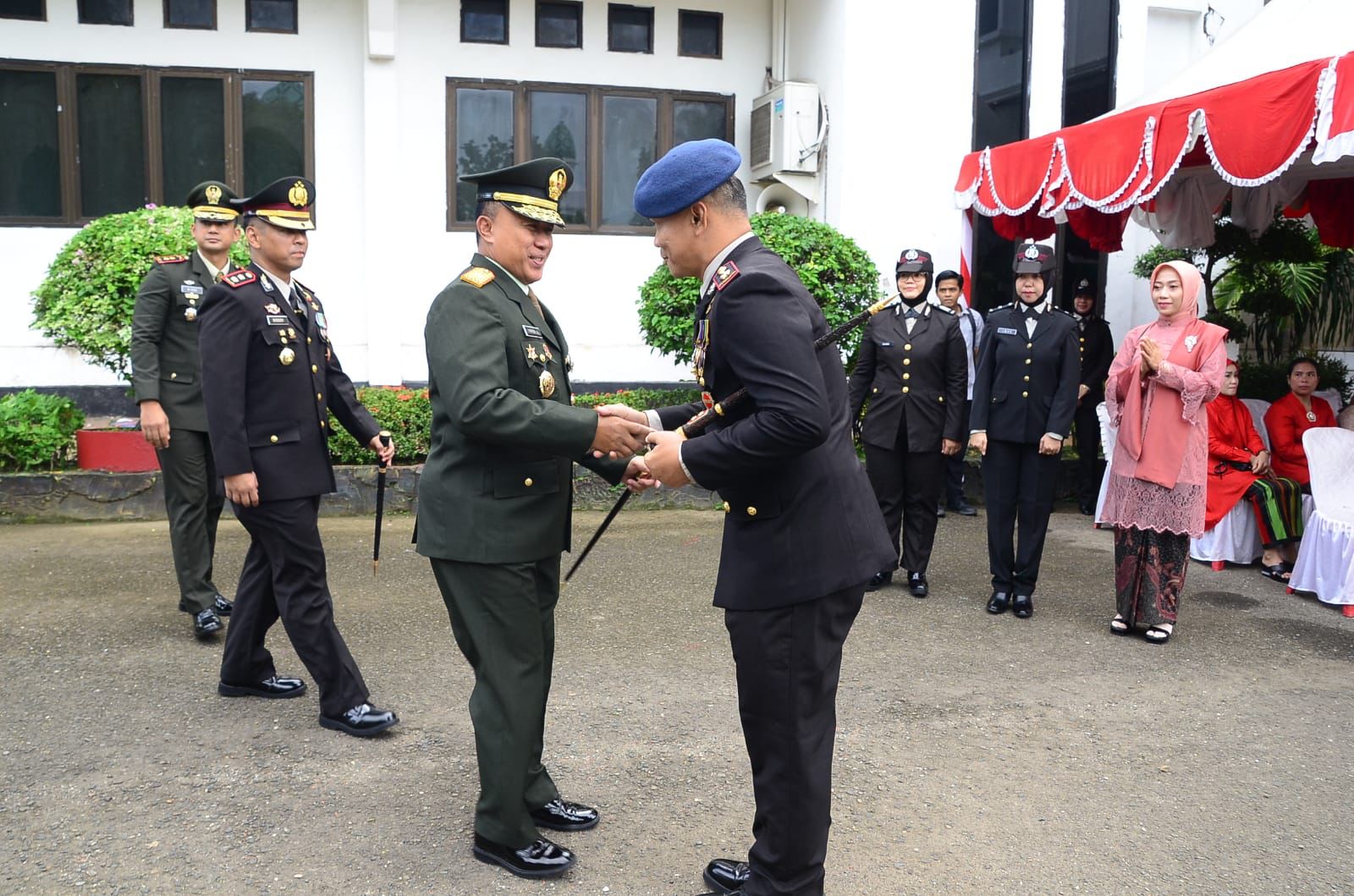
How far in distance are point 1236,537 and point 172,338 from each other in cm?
653

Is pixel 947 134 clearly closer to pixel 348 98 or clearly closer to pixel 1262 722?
pixel 348 98

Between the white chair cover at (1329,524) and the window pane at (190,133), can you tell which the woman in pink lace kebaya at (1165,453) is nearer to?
the white chair cover at (1329,524)

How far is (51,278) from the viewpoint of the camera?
7984 millimetres

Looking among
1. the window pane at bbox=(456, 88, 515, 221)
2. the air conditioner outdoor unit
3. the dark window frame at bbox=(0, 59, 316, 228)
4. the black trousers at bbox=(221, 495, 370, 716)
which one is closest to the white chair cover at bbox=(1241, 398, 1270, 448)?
the air conditioner outdoor unit

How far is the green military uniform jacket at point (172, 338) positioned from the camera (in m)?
5.66

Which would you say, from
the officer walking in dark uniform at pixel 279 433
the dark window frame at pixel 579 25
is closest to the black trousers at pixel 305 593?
the officer walking in dark uniform at pixel 279 433

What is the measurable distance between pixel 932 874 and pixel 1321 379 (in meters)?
7.20

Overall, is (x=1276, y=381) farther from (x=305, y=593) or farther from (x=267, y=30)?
(x=267, y=30)

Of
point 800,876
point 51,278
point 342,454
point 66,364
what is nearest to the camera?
point 800,876

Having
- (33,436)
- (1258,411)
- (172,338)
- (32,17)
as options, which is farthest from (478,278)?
(32,17)

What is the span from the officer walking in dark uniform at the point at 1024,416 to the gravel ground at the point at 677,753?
328 mm

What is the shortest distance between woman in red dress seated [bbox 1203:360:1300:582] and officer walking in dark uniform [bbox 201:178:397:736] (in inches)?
216

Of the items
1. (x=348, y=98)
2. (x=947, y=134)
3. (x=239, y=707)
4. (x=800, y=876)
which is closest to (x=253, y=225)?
(x=239, y=707)

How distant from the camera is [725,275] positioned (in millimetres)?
2730
